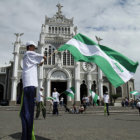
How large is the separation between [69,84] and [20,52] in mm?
12250

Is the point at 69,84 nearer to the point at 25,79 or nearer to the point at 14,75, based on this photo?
the point at 14,75

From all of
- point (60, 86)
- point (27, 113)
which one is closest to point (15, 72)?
point (60, 86)

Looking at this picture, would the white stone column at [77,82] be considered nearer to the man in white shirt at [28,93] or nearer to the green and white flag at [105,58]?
the green and white flag at [105,58]

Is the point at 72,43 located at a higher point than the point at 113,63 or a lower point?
higher

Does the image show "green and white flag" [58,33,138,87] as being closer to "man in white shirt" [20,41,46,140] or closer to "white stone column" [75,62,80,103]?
"man in white shirt" [20,41,46,140]

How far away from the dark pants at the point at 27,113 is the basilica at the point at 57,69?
89.3 feet

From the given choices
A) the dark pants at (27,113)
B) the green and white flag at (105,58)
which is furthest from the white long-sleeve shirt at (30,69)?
the green and white flag at (105,58)

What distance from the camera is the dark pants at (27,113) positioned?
323cm

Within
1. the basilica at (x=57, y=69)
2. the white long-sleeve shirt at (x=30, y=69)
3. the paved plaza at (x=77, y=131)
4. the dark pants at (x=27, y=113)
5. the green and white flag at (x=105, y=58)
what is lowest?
the paved plaza at (x=77, y=131)

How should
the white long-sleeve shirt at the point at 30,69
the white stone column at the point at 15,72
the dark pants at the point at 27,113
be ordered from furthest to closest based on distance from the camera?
the white stone column at the point at 15,72 → the white long-sleeve shirt at the point at 30,69 → the dark pants at the point at 27,113

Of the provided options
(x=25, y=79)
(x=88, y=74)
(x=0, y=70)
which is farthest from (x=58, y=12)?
(x=25, y=79)

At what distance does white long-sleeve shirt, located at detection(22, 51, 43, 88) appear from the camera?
11.4 ft

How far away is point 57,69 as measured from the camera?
3191cm

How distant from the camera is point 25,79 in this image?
11.5 feet
